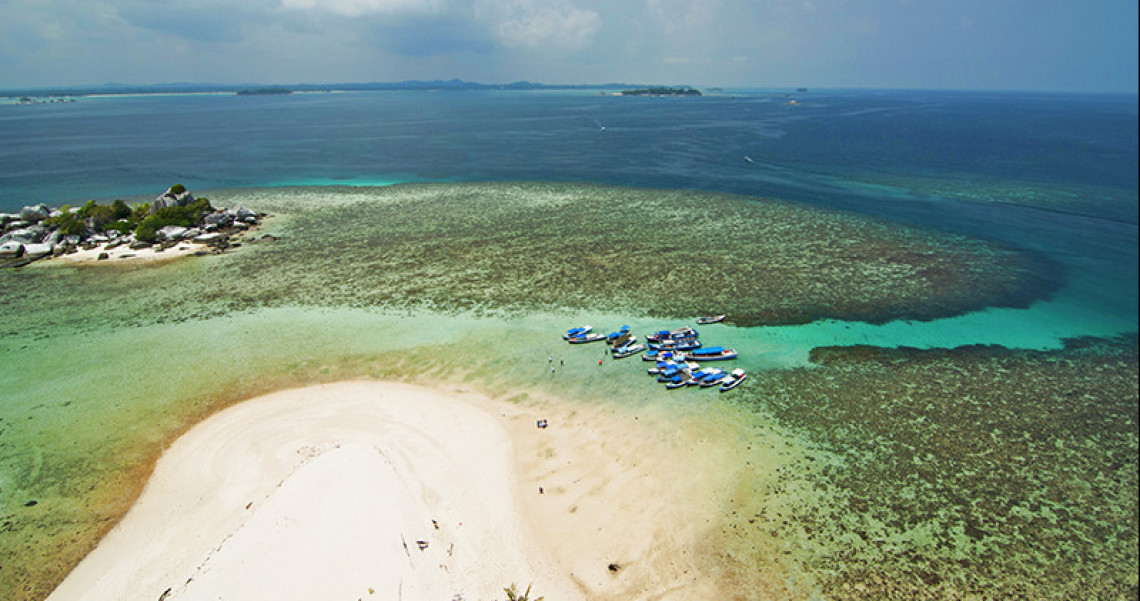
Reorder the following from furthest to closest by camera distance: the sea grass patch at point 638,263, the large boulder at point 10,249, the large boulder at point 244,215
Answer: the large boulder at point 244,215
the large boulder at point 10,249
the sea grass patch at point 638,263

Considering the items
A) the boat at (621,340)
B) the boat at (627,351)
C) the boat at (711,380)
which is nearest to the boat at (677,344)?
the boat at (627,351)

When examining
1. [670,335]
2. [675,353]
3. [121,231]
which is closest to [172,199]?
[121,231]

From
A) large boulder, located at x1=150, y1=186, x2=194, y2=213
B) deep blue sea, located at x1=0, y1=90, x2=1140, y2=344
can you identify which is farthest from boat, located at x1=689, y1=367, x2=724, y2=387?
large boulder, located at x1=150, y1=186, x2=194, y2=213

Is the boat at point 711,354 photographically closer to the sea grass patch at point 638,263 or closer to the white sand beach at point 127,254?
the sea grass patch at point 638,263

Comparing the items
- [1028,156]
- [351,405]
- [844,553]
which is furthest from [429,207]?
[1028,156]

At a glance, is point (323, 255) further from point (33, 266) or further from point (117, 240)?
point (33, 266)

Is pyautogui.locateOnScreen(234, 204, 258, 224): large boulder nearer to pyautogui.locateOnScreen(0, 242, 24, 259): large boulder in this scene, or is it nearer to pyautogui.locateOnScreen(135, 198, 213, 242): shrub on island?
pyautogui.locateOnScreen(135, 198, 213, 242): shrub on island

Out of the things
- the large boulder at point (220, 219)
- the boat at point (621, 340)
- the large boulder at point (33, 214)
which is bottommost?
the boat at point (621, 340)

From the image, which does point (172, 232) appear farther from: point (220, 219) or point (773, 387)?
point (773, 387)
